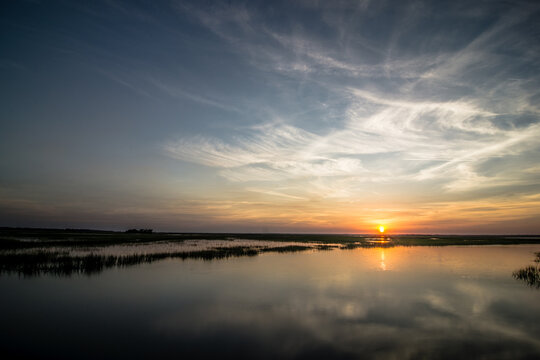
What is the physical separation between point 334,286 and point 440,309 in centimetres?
671

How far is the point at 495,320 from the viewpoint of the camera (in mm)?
12398

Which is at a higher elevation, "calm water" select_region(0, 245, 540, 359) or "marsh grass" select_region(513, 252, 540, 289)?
"marsh grass" select_region(513, 252, 540, 289)

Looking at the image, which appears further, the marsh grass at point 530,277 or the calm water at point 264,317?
the marsh grass at point 530,277

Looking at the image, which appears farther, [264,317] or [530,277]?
[530,277]

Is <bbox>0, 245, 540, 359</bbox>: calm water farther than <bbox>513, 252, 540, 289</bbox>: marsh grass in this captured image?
No

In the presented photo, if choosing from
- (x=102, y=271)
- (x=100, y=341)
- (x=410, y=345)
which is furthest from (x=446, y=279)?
(x=102, y=271)

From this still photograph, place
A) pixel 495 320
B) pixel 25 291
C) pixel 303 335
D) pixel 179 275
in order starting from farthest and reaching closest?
pixel 179 275
pixel 25 291
pixel 495 320
pixel 303 335

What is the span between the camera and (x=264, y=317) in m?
12.5

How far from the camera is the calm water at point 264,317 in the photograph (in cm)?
918

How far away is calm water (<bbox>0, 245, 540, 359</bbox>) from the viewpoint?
9180 mm

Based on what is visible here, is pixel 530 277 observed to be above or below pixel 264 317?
above

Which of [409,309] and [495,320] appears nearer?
[495,320]

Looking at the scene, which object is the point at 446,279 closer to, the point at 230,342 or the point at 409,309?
the point at 409,309

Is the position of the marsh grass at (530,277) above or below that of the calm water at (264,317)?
above
